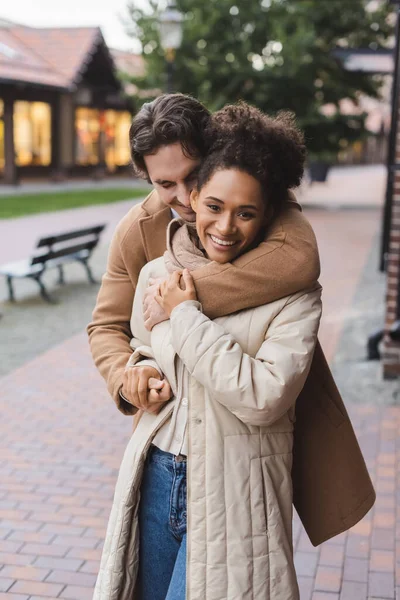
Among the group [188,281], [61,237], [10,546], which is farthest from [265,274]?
[61,237]

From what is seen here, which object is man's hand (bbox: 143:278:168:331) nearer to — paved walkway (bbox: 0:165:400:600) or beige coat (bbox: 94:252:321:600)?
beige coat (bbox: 94:252:321:600)

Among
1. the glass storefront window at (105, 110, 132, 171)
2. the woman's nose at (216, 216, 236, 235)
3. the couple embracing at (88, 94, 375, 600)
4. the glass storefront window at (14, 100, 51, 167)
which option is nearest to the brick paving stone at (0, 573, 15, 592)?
the couple embracing at (88, 94, 375, 600)

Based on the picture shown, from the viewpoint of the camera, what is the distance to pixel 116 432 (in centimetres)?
550

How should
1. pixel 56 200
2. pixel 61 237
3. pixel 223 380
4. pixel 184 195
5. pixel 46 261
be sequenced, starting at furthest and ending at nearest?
1. pixel 56 200
2. pixel 61 237
3. pixel 46 261
4. pixel 184 195
5. pixel 223 380

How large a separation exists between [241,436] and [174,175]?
0.72 m

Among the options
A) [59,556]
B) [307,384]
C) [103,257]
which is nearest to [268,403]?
[307,384]

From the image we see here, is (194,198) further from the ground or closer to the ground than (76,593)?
further from the ground

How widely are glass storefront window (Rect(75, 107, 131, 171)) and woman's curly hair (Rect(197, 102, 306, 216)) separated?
32605 mm

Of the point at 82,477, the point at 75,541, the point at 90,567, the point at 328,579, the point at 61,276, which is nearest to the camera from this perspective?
the point at 328,579

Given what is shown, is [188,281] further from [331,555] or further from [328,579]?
[331,555]

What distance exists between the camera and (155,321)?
2.01 meters

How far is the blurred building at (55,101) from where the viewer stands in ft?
97.0

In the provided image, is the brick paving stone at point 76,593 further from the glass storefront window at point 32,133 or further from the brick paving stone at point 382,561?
the glass storefront window at point 32,133

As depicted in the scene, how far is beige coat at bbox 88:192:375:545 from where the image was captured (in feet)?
6.27
